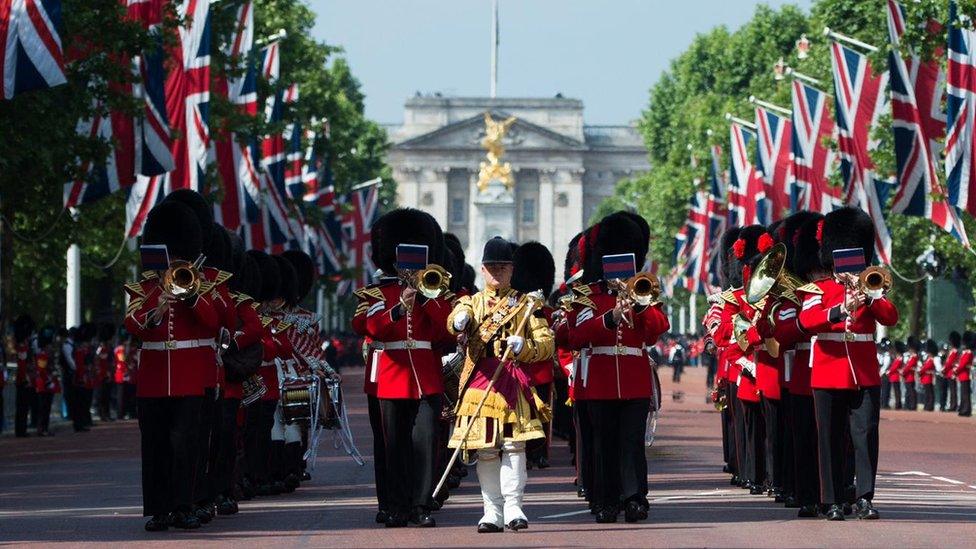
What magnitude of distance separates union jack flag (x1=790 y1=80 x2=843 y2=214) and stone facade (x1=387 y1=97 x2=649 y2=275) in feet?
374

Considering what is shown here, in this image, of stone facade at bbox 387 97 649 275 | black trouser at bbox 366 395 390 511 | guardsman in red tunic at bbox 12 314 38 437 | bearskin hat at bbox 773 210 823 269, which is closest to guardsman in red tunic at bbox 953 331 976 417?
guardsman in red tunic at bbox 12 314 38 437

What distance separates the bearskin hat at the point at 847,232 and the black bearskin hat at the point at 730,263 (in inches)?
123

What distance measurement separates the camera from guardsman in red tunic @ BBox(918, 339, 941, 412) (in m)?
42.0

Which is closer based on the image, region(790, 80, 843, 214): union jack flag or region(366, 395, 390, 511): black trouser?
region(366, 395, 390, 511): black trouser

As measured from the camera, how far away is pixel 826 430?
14.6 metres

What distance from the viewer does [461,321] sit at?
44.8 feet

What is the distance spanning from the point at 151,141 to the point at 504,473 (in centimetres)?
1584

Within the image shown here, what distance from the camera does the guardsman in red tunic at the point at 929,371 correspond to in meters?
42.0

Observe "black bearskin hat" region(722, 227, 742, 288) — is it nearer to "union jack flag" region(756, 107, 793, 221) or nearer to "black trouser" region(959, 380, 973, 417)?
"black trouser" region(959, 380, 973, 417)

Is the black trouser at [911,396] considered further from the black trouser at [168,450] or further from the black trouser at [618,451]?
the black trouser at [168,450]

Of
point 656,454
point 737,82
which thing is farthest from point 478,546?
point 737,82

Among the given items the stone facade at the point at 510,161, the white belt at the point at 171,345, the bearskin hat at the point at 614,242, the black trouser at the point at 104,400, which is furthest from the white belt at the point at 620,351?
the stone facade at the point at 510,161

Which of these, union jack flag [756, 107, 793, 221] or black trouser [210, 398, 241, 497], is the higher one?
union jack flag [756, 107, 793, 221]

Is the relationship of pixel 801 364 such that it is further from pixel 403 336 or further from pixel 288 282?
pixel 288 282
